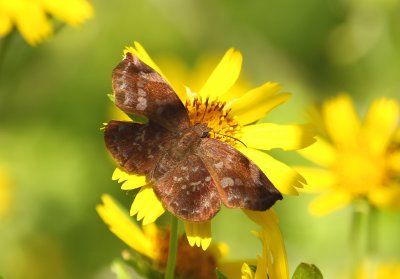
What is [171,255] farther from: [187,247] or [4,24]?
[4,24]

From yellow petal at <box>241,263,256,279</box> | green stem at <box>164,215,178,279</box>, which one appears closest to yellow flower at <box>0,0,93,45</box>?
green stem at <box>164,215,178,279</box>

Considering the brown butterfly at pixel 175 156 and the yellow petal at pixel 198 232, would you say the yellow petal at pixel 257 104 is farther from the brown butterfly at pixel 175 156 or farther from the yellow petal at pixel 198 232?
the yellow petal at pixel 198 232

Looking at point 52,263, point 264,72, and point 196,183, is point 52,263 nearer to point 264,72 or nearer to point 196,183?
point 264,72

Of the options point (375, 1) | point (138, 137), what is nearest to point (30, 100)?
point (375, 1)

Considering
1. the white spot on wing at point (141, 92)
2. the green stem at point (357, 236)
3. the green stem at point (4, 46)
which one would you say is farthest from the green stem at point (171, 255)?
the green stem at point (357, 236)

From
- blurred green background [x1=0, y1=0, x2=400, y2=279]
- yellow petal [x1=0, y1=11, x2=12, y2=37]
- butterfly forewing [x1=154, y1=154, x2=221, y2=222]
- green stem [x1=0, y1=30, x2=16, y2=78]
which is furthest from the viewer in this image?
blurred green background [x1=0, y1=0, x2=400, y2=279]

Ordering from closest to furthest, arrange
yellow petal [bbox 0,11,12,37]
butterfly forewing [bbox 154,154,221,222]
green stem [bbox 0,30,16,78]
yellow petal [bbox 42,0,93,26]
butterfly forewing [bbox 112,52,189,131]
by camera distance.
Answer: butterfly forewing [bbox 154,154,221,222], butterfly forewing [bbox 112,52,189,131], green stem [bbox 0,30,16,78], yellow petal [bbox 0,11,12,37], yellow petal [bbox 42,0,93,26]

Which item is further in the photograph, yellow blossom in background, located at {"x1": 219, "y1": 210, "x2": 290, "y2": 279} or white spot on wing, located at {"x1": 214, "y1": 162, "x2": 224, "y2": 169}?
white spot on wing, located at {"x1": 214, "y1": 162, "x2": 224, "y2": 169}

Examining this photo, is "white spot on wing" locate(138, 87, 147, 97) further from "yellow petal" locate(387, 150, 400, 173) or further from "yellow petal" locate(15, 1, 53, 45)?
"yellow petal" locate(387, 150, 400, 173)
